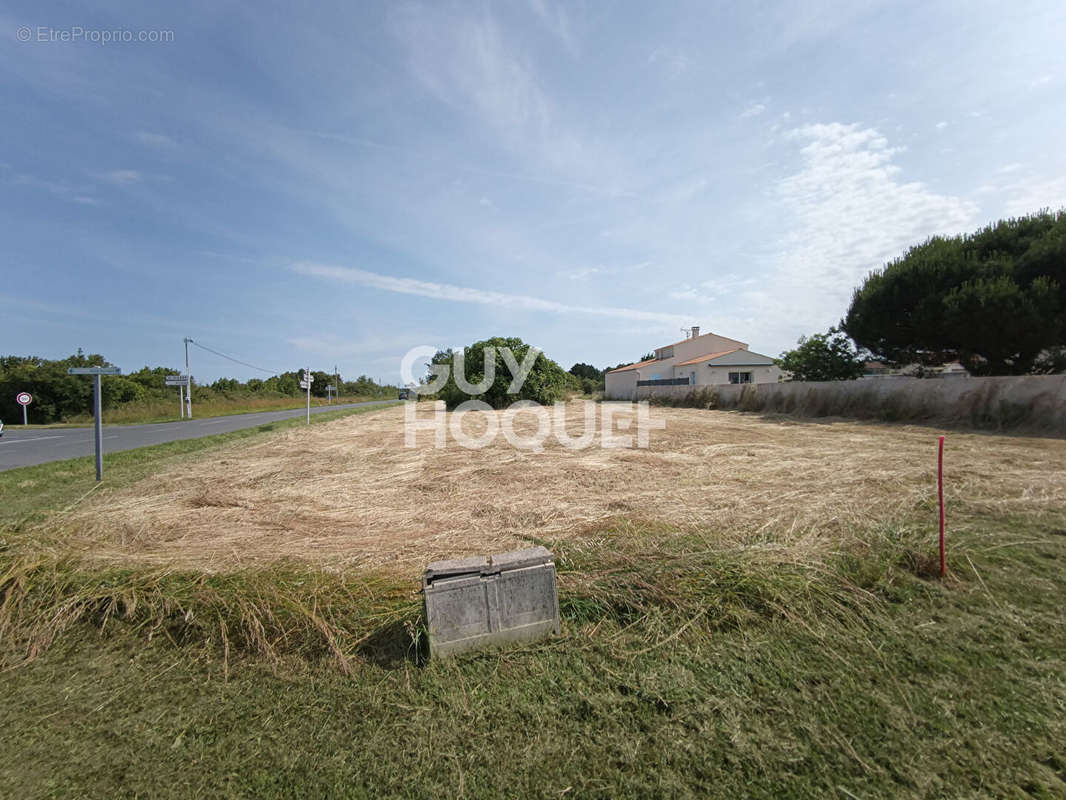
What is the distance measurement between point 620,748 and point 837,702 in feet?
2.86

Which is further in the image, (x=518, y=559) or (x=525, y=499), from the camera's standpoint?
(x=525, y=499)

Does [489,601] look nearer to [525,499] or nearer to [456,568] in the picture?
[456,568]

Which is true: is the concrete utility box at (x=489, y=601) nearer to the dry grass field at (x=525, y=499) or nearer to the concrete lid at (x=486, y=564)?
the concrete lid at (x=486, y=564)

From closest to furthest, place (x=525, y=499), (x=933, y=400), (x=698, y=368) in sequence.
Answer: (x=525, y=499) < (x=933, y=400) < (x=698, y=368)

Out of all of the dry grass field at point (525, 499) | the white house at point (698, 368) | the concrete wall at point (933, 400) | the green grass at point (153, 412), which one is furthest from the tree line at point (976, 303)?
the green grass at point (153, 412)

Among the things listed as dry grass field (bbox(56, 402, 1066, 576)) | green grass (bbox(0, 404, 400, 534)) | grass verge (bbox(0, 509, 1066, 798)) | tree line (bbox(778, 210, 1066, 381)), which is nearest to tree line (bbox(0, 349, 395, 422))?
green grass (bbox(0, 404, 400, 534))

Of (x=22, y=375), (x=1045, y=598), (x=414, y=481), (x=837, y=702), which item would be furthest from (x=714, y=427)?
(x=22, y=375)

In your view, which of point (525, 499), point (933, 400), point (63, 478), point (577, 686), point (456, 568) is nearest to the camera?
point (577, 686)

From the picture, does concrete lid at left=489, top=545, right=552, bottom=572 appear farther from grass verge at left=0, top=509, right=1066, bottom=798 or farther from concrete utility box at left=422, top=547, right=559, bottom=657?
grass verge at left=0, top=509, right=1066, bottom=798

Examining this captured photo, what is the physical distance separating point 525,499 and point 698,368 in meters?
28.3

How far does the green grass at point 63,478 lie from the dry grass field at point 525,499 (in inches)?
13.8

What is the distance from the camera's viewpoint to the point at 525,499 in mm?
4473

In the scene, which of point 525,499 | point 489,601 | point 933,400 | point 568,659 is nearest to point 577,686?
point 568,659

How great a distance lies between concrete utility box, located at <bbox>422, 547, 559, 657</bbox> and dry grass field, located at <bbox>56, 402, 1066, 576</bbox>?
0.87 m
